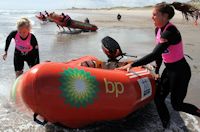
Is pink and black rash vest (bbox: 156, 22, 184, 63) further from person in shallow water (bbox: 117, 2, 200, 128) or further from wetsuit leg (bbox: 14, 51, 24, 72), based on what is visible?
wetsuit leg (bbox: 14, 51, 24, 72)

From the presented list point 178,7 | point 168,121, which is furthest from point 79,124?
point 178,7

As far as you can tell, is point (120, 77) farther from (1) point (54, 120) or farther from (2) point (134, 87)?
(1) point (54, 120)

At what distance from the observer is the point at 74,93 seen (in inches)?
→ 167

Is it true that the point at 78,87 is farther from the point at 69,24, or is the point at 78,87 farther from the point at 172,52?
the point at 69,24

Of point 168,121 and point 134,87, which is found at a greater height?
point 134,87

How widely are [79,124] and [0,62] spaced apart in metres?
5.12

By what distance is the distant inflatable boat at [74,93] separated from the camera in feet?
13.7

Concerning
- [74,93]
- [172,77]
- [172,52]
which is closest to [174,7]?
[172,52]

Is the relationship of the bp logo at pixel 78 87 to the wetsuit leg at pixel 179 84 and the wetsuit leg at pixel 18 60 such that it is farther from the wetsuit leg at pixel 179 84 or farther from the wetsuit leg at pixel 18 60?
the wetsuit leg at pixel 18 60

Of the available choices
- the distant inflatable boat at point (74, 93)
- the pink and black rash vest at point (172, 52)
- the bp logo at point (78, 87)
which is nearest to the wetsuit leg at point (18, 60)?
the distant inflatable boat at point (74, 93)

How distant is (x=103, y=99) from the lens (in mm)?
4387

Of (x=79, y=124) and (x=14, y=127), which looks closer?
(x=79, y=124)

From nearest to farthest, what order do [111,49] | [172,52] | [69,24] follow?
1. [172,52]
2. [111,49]
3. [69,24]

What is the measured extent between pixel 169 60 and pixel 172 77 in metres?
0.20
